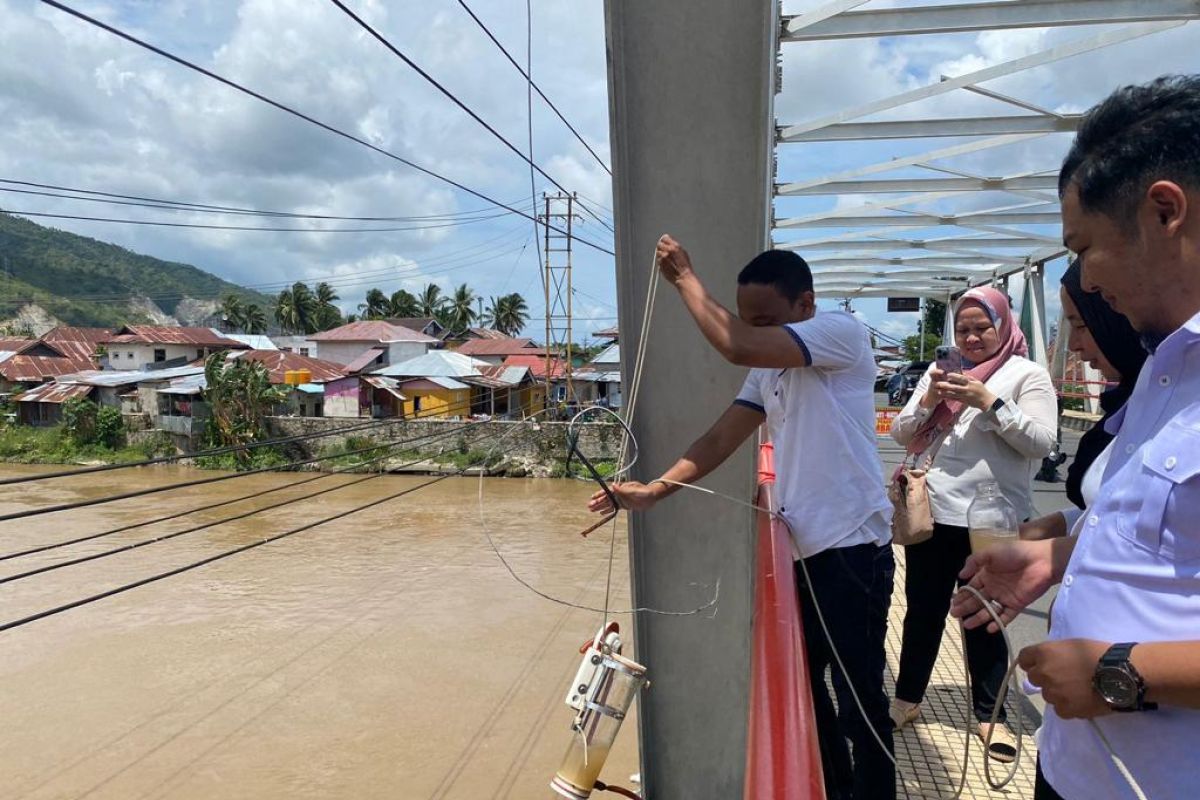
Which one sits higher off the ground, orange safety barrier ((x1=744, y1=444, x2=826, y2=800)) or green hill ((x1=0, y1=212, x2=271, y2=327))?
green hill ((x1=0, y1=212, x2=271, y2=327))

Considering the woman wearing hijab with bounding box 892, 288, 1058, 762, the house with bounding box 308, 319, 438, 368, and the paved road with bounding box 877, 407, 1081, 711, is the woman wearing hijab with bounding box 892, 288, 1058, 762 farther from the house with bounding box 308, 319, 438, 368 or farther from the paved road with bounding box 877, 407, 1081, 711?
the house with bounding box 308, 319, 438, 368

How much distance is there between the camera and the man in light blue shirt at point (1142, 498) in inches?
31.0

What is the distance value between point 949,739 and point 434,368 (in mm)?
24608

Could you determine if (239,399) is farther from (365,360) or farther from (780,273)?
(780,273)

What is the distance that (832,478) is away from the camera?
5.57 feet

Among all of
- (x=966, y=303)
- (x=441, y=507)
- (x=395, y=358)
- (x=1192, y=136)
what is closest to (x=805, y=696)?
(x=1192, y=136)

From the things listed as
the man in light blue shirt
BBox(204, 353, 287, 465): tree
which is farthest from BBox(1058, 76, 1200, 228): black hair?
BBox(204, 353, 287, 465): tree

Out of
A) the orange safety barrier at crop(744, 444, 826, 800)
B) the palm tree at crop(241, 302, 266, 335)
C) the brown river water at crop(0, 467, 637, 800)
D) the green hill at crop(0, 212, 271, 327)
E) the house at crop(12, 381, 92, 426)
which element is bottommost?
the brown river water at crop(0, 467, 637, 800)

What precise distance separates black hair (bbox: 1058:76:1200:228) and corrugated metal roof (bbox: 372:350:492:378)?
25651 millimetres

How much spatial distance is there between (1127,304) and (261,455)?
997 inches

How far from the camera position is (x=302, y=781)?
6.50 metres

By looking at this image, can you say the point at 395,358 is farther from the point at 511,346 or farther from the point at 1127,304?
the point at 1127,304

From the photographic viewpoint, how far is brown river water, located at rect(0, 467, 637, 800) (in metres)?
6.65

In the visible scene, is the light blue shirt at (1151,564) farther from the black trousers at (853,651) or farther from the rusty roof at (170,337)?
the rusty roof at (170,337)
